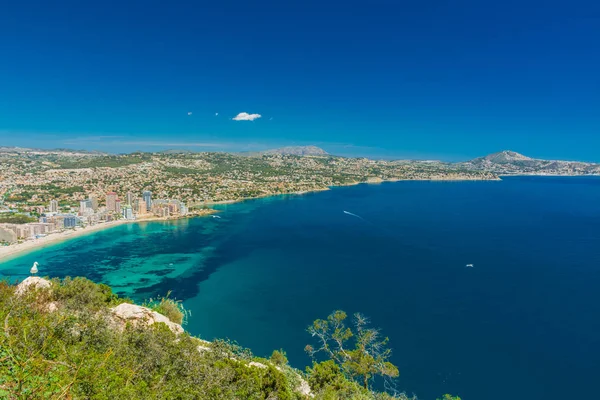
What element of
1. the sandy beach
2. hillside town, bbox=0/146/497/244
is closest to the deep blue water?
the sandy beach

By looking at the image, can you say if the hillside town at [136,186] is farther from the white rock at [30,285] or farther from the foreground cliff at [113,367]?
the foreground cliff at [113,367]

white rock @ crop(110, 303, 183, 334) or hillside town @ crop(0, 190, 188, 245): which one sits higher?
white rock @ crop(110, 303, 183, 334)

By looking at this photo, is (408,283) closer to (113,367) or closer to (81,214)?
(113,367)

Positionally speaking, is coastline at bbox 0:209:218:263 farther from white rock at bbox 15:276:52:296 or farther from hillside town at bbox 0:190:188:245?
white rock at bbox 15:276:52:296

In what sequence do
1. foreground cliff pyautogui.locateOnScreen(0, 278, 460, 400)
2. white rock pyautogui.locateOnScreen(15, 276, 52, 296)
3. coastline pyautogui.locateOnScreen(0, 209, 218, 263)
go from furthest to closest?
coastline pyautogui.locateOnScreen(0, 209, 218, 263), white rock pyautogui.locateOnScreen(15, 276, 52, 296), foreground cliff pyautogui.locateOnScreen(0, 278, 460, 400)

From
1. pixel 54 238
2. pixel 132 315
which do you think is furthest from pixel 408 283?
pixel 54 238

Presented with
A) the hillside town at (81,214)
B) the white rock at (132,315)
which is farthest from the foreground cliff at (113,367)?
the hillside town at (81,214)

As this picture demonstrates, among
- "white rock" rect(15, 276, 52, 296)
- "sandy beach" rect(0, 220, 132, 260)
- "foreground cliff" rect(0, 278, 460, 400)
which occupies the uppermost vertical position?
"foreground cliff" rect(0, 278, 460, 400)

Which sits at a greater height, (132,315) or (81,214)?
(132,315)
